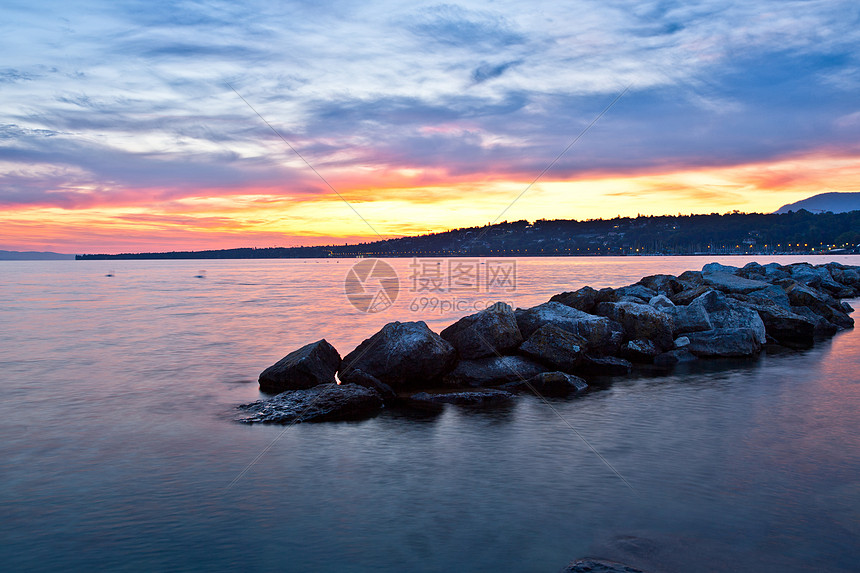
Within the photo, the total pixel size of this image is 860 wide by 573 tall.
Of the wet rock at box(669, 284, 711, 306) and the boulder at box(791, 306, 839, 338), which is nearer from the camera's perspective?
the wet rock at box(669, 284, 711, 306)

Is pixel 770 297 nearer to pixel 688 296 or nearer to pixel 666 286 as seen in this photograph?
pixel 688 296

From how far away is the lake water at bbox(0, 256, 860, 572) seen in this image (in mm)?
6156

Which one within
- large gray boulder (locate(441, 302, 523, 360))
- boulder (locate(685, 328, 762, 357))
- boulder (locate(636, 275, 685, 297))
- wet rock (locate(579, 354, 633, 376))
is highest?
boulder (locate(636, 275, 685, 297))

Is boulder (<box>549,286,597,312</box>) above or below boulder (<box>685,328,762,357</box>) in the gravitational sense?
above

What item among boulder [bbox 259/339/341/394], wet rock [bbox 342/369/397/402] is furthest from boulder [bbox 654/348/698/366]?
boulder [bbox 259/339/341/394]

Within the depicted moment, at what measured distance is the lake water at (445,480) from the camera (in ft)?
20.2

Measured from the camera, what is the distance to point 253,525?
22.3 ft

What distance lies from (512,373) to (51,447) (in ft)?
30.4

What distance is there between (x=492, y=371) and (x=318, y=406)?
446 cm

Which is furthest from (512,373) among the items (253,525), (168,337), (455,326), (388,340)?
(168,337)

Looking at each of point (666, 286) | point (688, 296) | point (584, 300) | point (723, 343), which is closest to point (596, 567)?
point (584, 300)

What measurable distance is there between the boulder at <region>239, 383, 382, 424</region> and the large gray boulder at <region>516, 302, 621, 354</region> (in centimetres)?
556

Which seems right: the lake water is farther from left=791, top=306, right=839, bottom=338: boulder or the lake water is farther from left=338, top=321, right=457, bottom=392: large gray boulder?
left=791, top=306, right=839, bottom=338: boulder

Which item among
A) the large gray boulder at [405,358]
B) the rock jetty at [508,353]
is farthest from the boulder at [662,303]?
the large gray boulder at [405,358]
